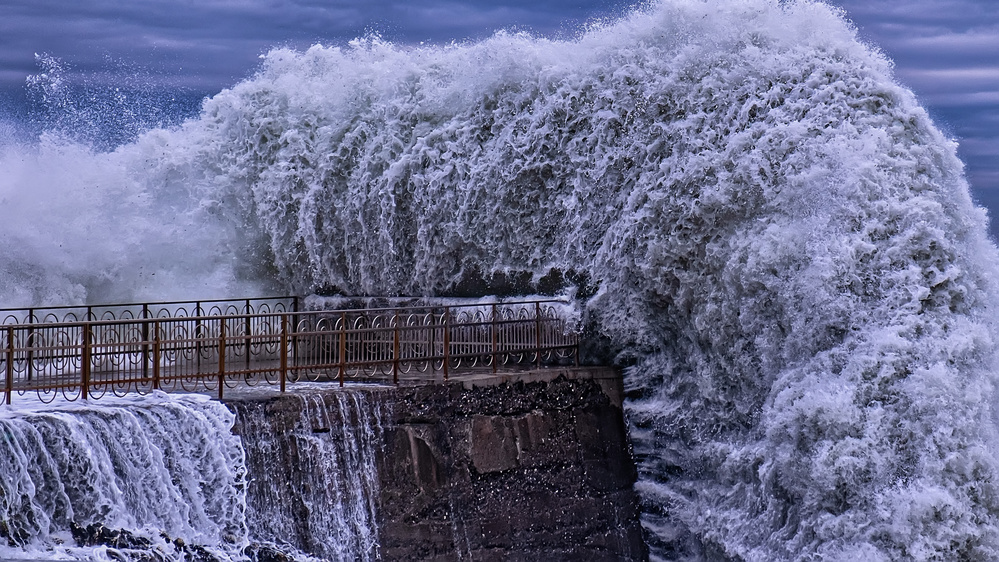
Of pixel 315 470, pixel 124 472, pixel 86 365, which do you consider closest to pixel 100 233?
pixel 86 365

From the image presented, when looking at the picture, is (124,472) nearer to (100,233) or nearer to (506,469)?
(506,469)

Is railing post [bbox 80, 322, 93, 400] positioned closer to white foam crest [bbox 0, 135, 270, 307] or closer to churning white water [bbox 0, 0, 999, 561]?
churning white water [bbox 0, 0, 999, 561]

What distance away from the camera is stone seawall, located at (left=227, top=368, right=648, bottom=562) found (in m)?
9.27

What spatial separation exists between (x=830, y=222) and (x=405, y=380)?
397cm

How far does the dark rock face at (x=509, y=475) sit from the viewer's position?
9.32m

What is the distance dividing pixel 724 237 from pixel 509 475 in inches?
118

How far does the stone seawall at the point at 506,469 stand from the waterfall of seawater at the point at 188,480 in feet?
0.66

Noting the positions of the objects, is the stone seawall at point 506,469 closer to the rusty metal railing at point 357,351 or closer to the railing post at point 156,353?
the rusty metal railing at point 357,351

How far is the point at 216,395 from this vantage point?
28.2 feet

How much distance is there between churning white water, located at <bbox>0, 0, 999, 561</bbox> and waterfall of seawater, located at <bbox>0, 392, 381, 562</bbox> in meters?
3.34

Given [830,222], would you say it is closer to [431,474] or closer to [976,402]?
[976,402]

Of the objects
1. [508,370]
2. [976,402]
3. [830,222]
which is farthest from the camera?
[508,370]

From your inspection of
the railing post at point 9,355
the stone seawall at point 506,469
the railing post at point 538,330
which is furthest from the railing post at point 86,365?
the railing post at point 538,330

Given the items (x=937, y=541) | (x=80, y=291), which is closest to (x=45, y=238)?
(x=80, y=291)
